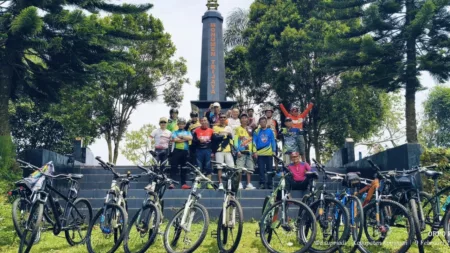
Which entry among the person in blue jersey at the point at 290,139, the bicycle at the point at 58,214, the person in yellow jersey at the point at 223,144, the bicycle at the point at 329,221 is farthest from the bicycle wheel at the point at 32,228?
the person in blue jersey at the point at 290,139

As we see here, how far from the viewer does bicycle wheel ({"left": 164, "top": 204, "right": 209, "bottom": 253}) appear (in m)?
4.74

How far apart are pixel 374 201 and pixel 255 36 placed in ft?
56.7

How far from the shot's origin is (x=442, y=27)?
1407 centimetres

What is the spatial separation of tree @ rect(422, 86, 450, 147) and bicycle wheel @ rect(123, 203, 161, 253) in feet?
101

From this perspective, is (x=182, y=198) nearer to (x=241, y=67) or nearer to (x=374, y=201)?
(x=374, y=201)

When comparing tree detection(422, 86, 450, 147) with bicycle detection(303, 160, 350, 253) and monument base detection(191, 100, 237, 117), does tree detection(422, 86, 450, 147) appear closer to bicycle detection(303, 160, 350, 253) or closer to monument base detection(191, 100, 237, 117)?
monument base detection(191, 100, 237, 117)

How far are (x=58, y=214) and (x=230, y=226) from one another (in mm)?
2386

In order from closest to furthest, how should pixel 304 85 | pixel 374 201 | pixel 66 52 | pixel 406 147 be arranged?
pixel 374 201 < pixel 406 147 < pixel 66 52 < pixel 304 85

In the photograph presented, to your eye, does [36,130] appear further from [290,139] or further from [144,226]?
[144,226]

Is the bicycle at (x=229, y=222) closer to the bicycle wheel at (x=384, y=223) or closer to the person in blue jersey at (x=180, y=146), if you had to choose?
the bicycle wheel at (x=384, y=223)

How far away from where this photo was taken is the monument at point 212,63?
1360 cm

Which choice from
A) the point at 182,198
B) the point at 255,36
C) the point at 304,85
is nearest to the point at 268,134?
the point at 182,198

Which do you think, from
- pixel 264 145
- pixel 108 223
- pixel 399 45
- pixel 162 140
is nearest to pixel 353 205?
pixel 108 223

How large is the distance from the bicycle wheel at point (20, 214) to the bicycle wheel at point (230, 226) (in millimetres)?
2355
